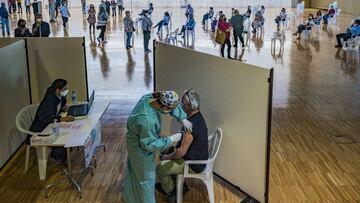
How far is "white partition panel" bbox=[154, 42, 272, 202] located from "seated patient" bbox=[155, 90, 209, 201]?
1.60ft

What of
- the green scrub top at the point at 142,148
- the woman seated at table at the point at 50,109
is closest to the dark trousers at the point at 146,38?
the woman seated at table at the point at 50,109

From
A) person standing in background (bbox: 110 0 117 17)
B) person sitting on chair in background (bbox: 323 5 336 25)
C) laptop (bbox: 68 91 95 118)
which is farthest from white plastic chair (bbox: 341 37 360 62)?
person standing in background (bbox: 110 0 117 17)

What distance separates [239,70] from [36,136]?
1.98 metres

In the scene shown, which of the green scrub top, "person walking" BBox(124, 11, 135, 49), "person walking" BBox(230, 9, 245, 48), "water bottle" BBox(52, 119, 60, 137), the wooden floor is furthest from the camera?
"person walking" BBox(124, 11, 135, 49)

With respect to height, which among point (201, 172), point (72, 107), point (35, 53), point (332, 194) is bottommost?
point (332, 194)

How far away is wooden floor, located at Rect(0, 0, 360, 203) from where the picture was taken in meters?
4.61

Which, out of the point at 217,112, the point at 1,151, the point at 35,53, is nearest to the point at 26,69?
the point at 35,53

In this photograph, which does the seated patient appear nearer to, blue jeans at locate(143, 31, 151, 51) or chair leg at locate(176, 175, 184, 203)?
chair leg at locate(176, 175, 184, 203)

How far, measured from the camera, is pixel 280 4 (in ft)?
99.8

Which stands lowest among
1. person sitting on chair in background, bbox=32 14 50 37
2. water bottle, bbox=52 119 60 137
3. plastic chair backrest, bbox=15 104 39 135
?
plastic chair backrest, bbox=15 104 39 135

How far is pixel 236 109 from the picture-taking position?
4.43 meters

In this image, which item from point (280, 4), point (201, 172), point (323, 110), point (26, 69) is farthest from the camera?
point (280, 4)

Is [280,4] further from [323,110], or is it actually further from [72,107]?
[72,107]

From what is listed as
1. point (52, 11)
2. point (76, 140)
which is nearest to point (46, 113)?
point (76, 140)
